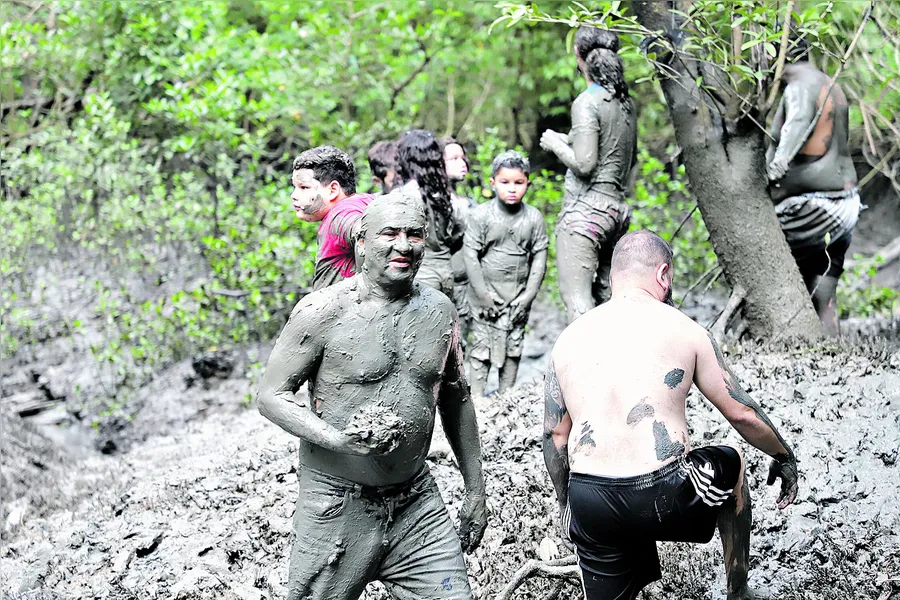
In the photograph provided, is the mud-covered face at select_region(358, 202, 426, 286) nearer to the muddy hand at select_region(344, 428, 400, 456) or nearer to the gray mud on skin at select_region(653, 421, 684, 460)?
the muddy hand at select_region(344, 428, 400, 456)

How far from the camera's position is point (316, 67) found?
11.9 m

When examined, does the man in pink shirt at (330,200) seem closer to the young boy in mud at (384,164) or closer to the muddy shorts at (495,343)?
the young boy in mud at (384,164)

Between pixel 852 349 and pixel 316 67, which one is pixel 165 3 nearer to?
pixel 316 67

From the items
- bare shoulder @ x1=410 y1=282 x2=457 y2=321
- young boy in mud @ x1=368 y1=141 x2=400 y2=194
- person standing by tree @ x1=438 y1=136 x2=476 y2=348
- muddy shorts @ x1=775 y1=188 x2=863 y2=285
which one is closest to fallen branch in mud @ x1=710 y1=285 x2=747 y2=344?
muddy shorts @ x1=775 y1=188 x2=863 y2=285

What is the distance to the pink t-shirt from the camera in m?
4.38

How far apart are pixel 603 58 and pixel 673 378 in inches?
145

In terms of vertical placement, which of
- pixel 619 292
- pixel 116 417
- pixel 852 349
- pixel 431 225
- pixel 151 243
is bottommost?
pixel 116 417

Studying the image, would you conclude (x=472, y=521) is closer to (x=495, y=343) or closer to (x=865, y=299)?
(x=495, y=343)

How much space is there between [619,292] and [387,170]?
362 centimetres

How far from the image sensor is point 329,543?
3.41 m

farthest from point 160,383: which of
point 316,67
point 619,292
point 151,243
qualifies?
point 619,292

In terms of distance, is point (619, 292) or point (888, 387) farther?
point (888, 387)

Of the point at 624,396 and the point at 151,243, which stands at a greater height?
the point at 624,396

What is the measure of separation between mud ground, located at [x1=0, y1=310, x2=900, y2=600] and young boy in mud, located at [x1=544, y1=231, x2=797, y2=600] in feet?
3.90
